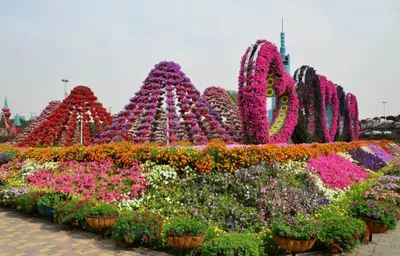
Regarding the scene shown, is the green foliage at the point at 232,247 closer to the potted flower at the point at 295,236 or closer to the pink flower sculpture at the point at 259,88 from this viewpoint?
the potted flower at the point at 295,236

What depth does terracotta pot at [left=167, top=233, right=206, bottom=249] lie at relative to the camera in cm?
464

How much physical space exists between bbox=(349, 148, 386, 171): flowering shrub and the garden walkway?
31.4 ft

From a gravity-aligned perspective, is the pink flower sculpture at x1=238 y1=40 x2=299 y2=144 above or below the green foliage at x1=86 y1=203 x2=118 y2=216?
above

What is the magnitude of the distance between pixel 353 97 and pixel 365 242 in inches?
1167

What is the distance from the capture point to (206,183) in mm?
7633

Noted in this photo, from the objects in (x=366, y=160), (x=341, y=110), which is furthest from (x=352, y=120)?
(x=366, y=160)

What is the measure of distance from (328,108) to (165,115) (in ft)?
41.2

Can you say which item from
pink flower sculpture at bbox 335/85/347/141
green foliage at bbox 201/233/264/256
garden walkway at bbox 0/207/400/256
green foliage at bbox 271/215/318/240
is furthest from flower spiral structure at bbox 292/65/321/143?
green foliage at bbox 201/233/264/256

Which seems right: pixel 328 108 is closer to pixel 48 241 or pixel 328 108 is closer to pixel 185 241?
pixel 185 241

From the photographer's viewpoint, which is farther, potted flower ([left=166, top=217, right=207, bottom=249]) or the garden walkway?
the garden walkway

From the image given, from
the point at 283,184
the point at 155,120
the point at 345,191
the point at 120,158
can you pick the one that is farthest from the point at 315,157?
the point at 155,120

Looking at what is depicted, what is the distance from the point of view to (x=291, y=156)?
9.31m

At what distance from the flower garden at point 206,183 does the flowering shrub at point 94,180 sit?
3cm

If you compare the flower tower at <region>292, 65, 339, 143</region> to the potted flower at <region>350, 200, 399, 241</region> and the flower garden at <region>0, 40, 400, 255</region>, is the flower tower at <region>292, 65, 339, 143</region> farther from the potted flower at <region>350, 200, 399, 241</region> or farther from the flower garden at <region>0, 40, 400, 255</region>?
the potted flower at <region>350, 200, 399, 241</region>
